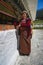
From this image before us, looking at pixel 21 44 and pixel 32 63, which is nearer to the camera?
pixel 32 63

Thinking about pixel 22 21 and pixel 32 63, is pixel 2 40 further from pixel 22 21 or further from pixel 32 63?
pixel 22 21

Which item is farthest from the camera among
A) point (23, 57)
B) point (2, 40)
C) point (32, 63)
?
point (23, 57)

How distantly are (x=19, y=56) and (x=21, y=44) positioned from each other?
33cm

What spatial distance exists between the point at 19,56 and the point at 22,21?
2.66 feet

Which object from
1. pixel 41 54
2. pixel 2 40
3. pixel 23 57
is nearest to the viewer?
pixel 2 40

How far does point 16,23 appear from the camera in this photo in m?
5.57

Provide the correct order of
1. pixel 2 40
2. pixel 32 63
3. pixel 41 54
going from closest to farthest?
1. pixel 2 40
2. pixel 32 63
3. pixel 41 54

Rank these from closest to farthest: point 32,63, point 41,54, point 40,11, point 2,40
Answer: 1. point 2,40
2. point 32,63
3. point 41,54
4. point 40,11

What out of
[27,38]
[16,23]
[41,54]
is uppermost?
[16,23]

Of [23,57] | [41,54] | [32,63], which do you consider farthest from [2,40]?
[41,54]

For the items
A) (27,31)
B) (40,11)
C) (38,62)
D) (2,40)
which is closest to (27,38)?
(27,31)

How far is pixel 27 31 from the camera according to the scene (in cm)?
545

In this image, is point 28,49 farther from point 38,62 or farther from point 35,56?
point 38,62

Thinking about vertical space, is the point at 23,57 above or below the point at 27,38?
below
